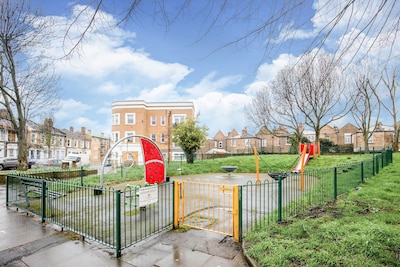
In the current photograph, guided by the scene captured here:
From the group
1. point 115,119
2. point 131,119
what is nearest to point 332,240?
point 131,119

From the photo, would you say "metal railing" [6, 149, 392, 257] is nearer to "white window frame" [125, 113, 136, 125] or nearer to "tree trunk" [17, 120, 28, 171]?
"tree trunk" [17, 120, 28, 171]

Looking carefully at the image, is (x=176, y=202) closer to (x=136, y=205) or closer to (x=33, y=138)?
(x=136, y=205)

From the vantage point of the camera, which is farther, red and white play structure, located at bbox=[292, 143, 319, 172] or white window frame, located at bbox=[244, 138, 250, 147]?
white window frame, located at bbox=[244, 138, 250, 147]

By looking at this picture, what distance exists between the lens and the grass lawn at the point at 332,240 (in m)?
3.43

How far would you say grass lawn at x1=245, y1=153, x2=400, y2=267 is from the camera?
343 cm

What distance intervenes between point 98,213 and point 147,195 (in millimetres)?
1026

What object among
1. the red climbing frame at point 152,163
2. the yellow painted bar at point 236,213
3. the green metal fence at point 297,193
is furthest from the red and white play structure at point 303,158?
the yellow painted bar at point 236,213

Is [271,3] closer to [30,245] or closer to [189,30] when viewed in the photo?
[189,30]

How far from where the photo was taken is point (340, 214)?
5762mm

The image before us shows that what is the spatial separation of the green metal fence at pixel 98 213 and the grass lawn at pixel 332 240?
2191 millimetres

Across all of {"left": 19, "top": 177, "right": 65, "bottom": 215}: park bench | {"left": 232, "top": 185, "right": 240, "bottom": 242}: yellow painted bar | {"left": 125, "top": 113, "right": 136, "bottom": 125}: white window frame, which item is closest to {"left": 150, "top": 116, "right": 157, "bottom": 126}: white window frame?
{"left": 125, "top": 113, "right": 136, "bottom": 125}: white window frame

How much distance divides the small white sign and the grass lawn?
7.12ft

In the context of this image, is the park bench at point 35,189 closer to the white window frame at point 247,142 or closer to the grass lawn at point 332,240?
the grass lawn at point 332,240

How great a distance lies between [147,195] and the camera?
5.03 metres
